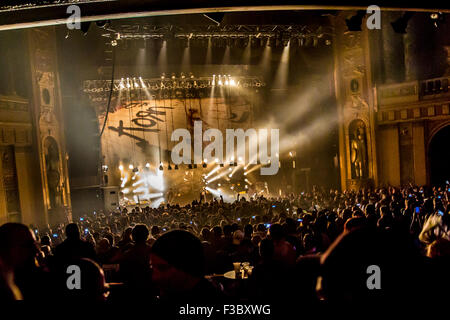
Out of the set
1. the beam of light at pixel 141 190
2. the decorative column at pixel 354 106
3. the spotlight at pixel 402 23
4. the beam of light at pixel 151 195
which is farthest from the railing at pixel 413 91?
the beam of light at pixel 141 190

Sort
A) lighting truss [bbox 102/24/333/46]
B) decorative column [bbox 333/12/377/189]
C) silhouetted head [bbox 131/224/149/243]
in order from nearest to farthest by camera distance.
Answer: silhouetted head [bbox 131/224/149/243] < lighting truss [bbox 102/24/333/46] < decorative column [bbox 333/12/377/189]

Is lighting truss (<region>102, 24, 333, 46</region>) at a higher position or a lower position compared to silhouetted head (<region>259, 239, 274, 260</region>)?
higher

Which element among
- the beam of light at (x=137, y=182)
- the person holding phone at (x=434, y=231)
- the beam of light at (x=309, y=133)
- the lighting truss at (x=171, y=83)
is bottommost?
the beam of light at (x=137, y=182)

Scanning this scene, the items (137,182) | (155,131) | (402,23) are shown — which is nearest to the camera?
(402,23)

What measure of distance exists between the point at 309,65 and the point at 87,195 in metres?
16.2

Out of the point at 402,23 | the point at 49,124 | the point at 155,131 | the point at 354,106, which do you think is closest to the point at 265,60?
the point at 354,106

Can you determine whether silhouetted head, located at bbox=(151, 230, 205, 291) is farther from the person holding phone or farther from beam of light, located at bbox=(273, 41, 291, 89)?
beam of light, located at bbox=(273, 41, 291, 89)

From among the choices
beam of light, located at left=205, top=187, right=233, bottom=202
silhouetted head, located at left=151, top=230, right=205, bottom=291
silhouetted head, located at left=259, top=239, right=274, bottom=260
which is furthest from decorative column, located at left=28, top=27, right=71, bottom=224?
silhouetted head, located at left=151, top=230, right=205, bottom=291

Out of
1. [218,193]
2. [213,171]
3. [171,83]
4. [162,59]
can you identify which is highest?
[162,59]

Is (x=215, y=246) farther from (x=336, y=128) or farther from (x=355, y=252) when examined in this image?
(x=336, y=128)

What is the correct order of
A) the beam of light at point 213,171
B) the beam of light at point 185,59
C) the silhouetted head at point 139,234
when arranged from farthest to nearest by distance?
the beam of light at point 213,171 → the beam of light at point 185,59 → the silhouetted head at point 139,234

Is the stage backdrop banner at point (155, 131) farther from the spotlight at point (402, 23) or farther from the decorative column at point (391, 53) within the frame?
the spotlight at point (402, 23)

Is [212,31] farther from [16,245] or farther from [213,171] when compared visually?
[16,245]
